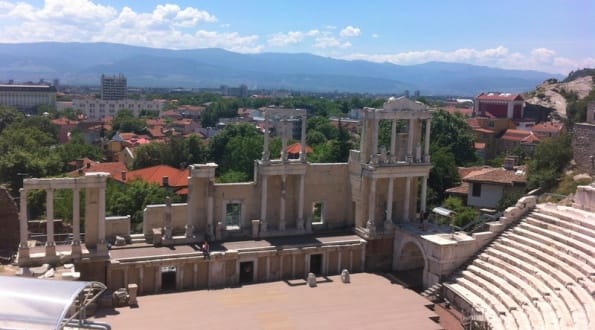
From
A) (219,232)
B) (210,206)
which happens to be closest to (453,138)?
(219,232)

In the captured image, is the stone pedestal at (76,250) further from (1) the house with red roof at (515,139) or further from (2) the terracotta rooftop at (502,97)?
(2) the terracotta rooftop at (502,97)

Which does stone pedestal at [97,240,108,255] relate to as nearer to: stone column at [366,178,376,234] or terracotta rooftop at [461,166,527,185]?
stone column at [366,178,376,234]

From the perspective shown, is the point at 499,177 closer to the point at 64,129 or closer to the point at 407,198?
the point at 407,198

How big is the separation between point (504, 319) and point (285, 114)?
45.4ft

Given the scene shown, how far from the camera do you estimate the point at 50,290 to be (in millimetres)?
12477

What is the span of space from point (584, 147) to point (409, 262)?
1334cm

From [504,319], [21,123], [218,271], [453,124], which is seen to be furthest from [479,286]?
[21,123]

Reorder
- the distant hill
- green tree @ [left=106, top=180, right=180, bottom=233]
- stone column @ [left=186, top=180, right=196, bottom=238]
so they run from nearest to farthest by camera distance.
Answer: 1. stone column @ [left=186, top=180, right=196, bottom=238]
2. green tree @ [left=106, top=180, right=180, bottom=233]
3. the distant hill

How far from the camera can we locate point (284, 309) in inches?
888

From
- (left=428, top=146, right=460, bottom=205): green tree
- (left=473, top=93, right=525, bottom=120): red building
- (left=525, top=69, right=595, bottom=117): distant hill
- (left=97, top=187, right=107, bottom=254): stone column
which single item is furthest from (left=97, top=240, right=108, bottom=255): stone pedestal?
(left=473, top=93, right=525, bottom=120): red building

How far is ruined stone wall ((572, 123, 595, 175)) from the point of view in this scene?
107 feet

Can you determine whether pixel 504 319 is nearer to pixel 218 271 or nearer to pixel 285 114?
pixel 218 271

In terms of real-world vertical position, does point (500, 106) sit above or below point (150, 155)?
above

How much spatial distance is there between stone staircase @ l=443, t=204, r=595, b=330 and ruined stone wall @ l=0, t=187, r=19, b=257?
61.3 ft
